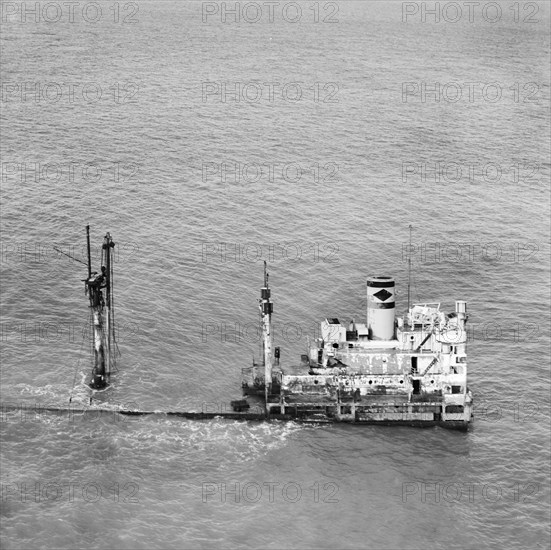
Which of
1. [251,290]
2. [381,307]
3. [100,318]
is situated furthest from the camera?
[251,290]

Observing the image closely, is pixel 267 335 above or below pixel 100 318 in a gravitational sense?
below

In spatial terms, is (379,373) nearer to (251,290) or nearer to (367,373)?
(367,373)

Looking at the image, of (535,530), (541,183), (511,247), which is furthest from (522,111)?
(535,530)

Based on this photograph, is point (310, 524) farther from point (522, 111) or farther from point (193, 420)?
point (522, 111)

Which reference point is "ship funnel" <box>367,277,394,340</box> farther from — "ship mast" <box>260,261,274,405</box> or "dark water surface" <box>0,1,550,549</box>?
"ship mast" <box>260,261,274,405</box>

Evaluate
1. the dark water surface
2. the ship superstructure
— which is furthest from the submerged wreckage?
the dark water surface

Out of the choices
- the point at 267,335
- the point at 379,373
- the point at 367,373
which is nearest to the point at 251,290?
the point at 267,335

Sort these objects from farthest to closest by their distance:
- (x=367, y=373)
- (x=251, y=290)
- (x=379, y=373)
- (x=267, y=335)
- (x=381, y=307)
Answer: (x=251, y=290) < (x=381, y=307) < (x=379, y=373) < (x=367, y=373) < (x=267, y=335)
